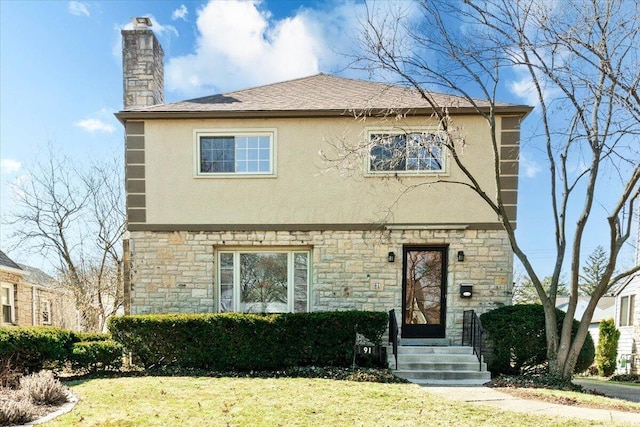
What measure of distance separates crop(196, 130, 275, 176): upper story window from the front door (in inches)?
154

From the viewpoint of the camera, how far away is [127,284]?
9.46 m

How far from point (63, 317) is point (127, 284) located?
14.0 metres

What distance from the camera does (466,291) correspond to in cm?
891

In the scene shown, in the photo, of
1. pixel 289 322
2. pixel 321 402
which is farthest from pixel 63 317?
pixel 321 402

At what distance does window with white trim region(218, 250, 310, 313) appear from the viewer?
9320mm

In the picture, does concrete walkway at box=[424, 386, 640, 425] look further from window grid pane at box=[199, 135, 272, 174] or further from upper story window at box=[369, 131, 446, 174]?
window grid pane at box=[199, 135, 272, 174]

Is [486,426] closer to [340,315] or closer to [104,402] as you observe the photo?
[340,315]

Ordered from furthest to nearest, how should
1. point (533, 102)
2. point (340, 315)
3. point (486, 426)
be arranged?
1. point (533, 102)
2. point (340, 315)
3. point (486, 426)

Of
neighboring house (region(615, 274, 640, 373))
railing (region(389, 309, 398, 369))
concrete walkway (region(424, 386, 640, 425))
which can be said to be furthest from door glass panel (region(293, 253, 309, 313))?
neighboring house (region(615, 274, 640, 373))

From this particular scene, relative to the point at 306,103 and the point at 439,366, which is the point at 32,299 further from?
the point at 439,366

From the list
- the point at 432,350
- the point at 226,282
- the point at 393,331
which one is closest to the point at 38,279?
the point at 226,282

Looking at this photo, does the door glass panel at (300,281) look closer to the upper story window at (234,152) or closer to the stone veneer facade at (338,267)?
the stone veneer facade at (338,267)

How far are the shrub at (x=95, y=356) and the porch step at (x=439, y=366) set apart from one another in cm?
527

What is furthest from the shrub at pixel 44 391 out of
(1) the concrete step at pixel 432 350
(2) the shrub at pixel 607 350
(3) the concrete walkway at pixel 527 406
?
(2) the shrub at pixel 607 350
